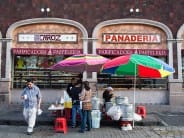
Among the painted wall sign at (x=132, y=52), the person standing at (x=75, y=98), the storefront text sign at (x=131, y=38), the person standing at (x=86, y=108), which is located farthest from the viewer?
the storefront text sign at (x=131, y=38)

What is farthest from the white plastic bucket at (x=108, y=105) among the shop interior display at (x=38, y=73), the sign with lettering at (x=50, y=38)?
the sign with lettering at (x=50, y=38)

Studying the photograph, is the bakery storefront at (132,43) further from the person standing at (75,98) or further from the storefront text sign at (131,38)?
the person standing at (75,98)

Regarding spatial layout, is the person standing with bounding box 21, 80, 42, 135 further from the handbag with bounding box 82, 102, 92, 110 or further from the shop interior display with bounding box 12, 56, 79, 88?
the shop interior display with bounding box 12, 56, 79, 88

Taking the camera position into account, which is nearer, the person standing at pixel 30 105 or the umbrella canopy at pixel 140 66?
the person standing at pixel 30 105

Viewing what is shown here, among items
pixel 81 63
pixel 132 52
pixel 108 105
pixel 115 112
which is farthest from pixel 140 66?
pixel 132 52

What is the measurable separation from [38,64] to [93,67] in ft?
24.0

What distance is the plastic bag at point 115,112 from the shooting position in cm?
1174

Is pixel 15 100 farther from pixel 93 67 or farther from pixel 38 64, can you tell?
pixel 93 67

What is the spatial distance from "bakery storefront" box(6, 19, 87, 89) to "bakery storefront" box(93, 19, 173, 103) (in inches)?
48.0

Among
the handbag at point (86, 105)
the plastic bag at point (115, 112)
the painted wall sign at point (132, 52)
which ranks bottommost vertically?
the plastic bag at point (115, 112)

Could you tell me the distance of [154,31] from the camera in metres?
19.9

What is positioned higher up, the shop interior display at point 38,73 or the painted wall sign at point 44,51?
the painted wall sign at point 44,51

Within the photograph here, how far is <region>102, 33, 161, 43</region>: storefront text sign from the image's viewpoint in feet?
64.8

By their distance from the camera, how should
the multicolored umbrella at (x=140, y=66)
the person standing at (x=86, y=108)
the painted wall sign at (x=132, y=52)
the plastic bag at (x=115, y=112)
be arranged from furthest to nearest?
the painted wall sign at (x=132, y=52), the plastic bag at (x=115, y=112), the multicolored umbrella at (x=140, y=66), the person standing at (x=86, y=108)
